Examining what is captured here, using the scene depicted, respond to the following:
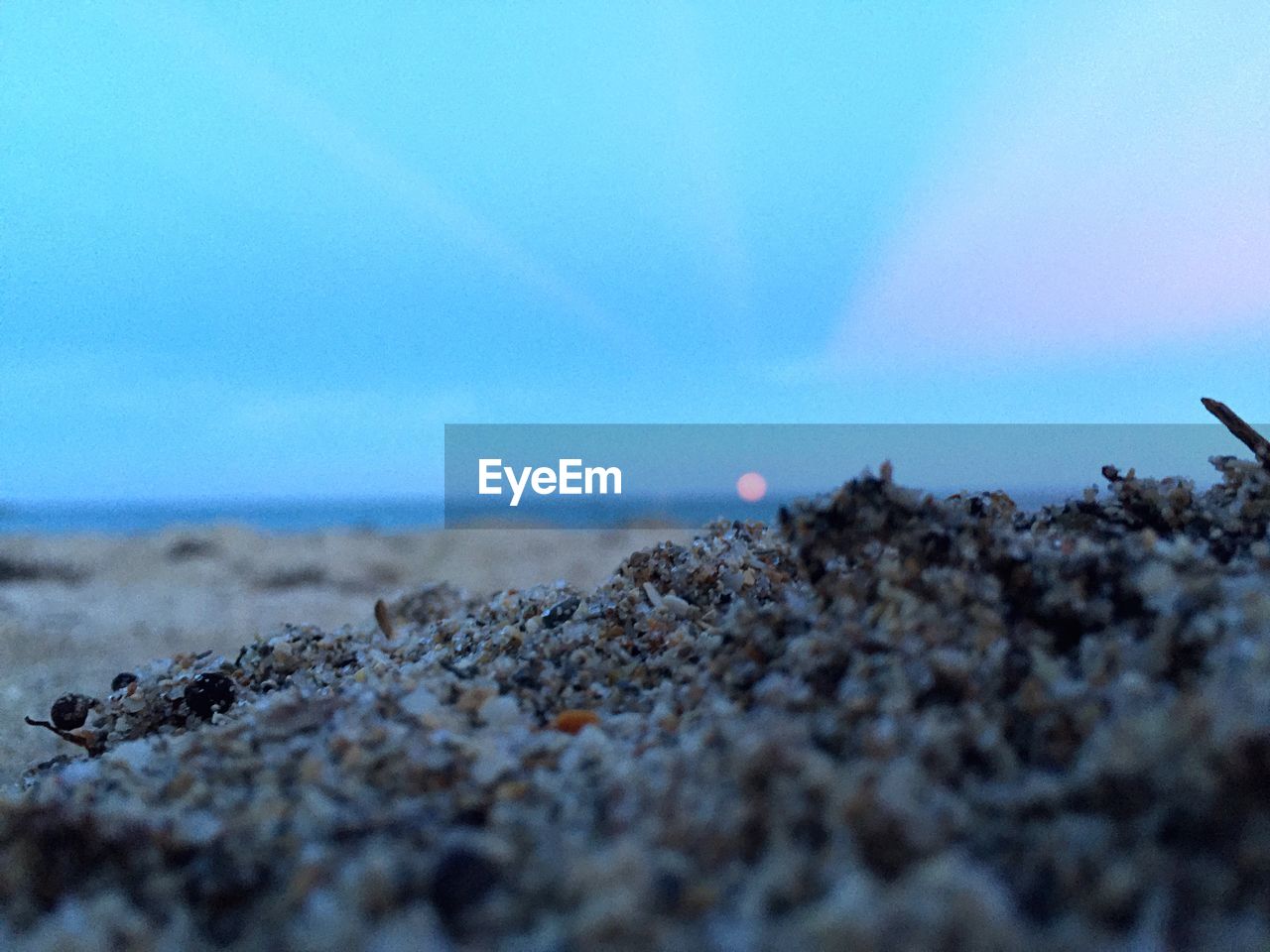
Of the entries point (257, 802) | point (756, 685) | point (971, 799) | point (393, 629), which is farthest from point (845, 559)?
point (393, 629)

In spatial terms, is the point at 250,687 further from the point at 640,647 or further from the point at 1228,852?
Result: the point at 1228,852

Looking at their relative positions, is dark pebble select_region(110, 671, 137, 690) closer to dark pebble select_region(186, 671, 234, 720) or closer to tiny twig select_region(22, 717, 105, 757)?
tiny twig select_region(22, 717, 105, 757)

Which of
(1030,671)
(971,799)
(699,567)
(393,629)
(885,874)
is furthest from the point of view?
(393,629)

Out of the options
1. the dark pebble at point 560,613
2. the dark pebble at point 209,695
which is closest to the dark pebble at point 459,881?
the dark pebble at point 560,613

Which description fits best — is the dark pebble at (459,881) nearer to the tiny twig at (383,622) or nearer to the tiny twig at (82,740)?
the tiny twig at (82,740)

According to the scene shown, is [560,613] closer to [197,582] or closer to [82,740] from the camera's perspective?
[82,740]

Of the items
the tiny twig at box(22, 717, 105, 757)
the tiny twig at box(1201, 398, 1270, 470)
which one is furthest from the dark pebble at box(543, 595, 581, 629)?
the tiny twig at box(1201, 398, 1270, 470)
